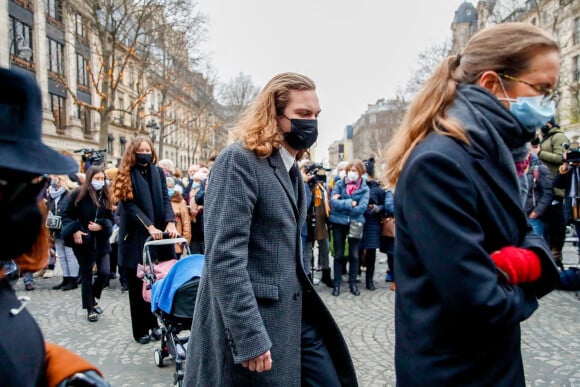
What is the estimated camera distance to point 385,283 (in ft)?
28.2

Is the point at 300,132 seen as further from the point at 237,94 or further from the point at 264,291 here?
the point at 237,94

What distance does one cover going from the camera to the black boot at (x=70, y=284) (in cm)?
848

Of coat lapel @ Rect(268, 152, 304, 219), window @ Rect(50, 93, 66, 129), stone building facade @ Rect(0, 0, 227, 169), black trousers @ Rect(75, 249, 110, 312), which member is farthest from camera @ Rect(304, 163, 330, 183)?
window @ Rect(50, 93, 66, 129)

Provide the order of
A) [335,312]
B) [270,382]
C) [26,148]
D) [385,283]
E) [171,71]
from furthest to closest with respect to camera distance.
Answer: [171,71], [385,283], [335,312], [270,382], [26,148]

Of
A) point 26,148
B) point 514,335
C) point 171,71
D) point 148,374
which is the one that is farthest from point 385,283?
point 171,71

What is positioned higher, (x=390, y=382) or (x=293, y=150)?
(x=293, y=150)

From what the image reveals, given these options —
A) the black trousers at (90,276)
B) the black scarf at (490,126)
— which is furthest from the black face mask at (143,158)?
the black scarf at (490,126)

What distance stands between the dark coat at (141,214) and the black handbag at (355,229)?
3.20 m

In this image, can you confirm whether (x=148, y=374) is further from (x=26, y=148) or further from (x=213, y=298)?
(x=26, y=148)

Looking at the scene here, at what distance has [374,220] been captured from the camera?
8336 mm

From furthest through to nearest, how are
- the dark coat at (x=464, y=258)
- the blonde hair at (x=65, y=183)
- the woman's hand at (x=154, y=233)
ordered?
1. the blonde hair at (x=65, y=183)
2. the woman's hand at (x=154, y=233)
3. the dark coat at (x=464, y=258)

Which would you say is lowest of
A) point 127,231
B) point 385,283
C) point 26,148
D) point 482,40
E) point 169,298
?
point 385,283

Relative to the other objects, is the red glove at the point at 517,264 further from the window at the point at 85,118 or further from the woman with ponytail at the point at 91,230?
the window at the point at 85,118

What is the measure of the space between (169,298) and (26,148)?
9.51ft
